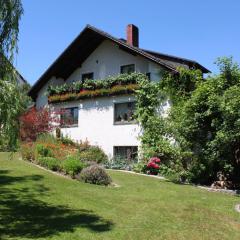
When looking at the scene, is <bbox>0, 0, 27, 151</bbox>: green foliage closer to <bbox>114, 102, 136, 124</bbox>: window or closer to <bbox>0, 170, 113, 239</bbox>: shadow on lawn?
<bbox>0, 170, 113, 239</bbox>: shadow on lawn

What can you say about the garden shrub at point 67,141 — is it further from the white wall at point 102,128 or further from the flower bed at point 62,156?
the white wall at point 102,128

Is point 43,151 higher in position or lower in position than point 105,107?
lower

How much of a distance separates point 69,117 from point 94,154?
16.3 feet

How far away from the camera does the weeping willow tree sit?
9938 millimetres

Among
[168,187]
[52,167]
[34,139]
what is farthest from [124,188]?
[34,139]

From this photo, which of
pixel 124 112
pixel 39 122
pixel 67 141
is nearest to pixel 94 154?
pixel 67 141

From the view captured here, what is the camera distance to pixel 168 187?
17.7 m

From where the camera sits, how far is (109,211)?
499 inches

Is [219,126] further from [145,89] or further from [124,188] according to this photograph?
[145,89]

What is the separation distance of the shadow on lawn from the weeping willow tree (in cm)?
178

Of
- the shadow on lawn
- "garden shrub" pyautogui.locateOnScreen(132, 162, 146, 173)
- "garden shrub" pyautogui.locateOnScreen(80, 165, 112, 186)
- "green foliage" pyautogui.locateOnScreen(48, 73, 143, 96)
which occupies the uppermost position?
"green foliage" pyautogui.locateOnScreen(48, 73, 143, 96)

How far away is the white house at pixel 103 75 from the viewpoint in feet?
90.0

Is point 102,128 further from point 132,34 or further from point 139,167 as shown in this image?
point 132,34

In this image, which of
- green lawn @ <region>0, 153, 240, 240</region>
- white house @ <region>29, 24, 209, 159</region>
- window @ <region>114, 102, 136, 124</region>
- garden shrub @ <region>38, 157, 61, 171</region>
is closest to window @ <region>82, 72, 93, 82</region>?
white house @ <region>29, 24, 209, 159</region>
